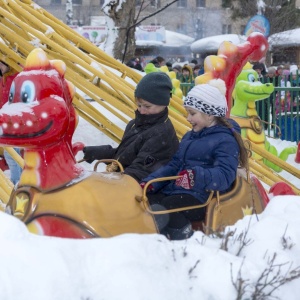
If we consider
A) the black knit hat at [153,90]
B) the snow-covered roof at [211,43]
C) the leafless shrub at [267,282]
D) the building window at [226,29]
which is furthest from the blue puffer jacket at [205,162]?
the building window at [226,29]

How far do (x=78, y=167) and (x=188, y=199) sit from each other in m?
0.72

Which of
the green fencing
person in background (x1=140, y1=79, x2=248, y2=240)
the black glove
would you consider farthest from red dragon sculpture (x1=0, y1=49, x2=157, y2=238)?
the green fencing

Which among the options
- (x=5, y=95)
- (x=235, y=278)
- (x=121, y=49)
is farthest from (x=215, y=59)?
(x=121, y=49)

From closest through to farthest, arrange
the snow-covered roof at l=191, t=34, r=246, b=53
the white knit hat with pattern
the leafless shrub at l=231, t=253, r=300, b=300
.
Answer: the leafless shrub at l=231, t=253, r=300, b=300 < the white knit hat with pattern < the snow-covered roof at l=191, t=34, r=246, b=53

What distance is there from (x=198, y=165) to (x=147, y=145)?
1.22 ft

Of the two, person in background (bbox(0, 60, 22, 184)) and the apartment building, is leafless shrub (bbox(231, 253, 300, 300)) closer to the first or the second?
person in background (bbox(0, 60, 22, 184))

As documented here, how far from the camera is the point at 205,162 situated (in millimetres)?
3945

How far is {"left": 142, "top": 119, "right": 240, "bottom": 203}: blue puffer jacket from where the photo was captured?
12.3ft

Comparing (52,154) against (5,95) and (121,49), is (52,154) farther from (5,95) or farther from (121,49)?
(121,49)

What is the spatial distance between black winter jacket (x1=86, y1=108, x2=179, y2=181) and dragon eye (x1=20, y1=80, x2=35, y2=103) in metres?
0.90

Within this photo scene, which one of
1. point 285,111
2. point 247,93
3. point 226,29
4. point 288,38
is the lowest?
point 226,29

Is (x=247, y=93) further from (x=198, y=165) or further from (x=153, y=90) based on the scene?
(x=198, y=165)

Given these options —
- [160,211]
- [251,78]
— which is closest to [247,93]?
[251,78]

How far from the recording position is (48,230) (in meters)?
3.27
